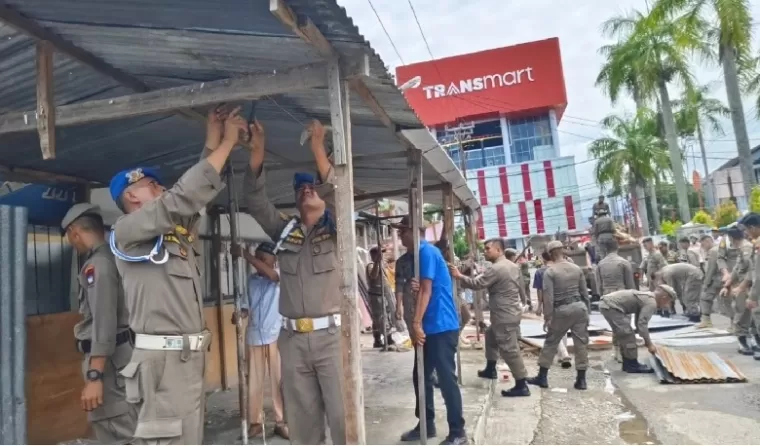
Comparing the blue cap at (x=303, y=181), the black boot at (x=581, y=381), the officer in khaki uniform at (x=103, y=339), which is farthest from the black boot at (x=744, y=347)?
the officer in khaki uniform at (x=103, y=339)

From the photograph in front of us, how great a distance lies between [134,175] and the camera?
3275 millimetres

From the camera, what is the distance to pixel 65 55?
3.68 meters

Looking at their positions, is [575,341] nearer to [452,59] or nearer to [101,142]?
[101,142]

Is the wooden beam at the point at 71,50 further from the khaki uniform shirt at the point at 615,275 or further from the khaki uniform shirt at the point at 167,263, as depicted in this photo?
the khaki uniform shirt at the point at 615,275

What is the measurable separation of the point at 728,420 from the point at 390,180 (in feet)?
14.0

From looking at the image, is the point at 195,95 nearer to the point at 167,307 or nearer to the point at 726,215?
the point at 167,307

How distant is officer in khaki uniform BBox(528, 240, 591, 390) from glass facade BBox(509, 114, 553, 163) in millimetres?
42060

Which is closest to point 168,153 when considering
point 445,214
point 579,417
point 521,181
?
point 445,214

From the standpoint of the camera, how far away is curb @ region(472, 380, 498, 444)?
17.3ft

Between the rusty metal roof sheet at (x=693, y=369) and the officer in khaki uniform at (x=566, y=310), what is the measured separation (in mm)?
1051

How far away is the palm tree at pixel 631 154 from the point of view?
28.7 meters

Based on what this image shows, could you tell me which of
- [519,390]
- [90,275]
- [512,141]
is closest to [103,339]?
[90,275]

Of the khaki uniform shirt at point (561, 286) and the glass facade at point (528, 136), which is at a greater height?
the glass facade at point (528, 136)

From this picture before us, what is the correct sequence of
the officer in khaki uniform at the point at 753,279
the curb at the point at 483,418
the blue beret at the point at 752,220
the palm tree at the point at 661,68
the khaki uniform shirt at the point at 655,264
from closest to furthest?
the curb at the point at 483,418 < the officer in khaki uniform at the point at 753,279 < the blue beret at the point at 752,220 < the khaki uniform shirt at the point at 655,264 < the palm tree at the point at 661,68
